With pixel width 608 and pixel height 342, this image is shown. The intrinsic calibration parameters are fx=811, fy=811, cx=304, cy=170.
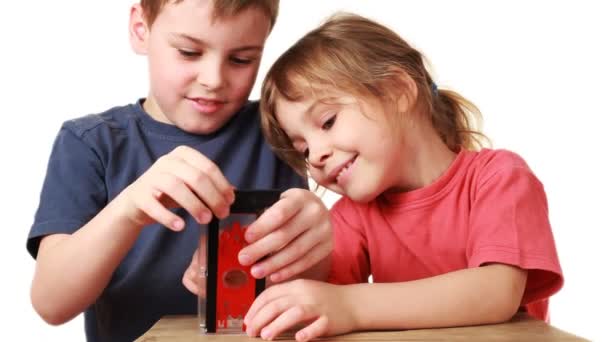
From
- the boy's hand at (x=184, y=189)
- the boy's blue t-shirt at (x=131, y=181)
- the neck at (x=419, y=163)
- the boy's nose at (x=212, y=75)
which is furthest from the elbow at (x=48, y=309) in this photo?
the neck at (x=419, y=163)

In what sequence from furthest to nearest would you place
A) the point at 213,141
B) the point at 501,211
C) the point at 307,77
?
the point at 213,141 < the point at 307,77 < the point at 501,211

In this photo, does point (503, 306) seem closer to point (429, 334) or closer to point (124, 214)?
point (429, 334)

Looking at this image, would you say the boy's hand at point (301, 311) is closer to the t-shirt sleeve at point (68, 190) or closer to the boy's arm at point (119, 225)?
the boy's arm at point (119, 225)

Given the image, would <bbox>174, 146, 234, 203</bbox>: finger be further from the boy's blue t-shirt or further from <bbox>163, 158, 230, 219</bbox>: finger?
the boy's blue t-shirt

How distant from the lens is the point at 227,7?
3.86ft

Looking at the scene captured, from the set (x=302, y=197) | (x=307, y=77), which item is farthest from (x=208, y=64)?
(x=302, y=197)

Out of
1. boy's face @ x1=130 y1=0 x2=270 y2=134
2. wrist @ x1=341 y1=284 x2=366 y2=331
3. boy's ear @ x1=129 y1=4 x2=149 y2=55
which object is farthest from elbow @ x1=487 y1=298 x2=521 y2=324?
boy's ear @ x1=129 y1=4 x2=149 y2=55

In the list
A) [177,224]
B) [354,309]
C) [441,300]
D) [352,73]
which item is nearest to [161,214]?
[177,224]

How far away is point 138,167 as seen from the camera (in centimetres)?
131

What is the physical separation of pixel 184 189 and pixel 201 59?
1.17ft

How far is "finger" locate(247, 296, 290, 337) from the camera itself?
3.02 ft

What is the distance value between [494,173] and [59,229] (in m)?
0.64

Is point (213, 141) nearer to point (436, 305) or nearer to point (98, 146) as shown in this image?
point (98, 146)

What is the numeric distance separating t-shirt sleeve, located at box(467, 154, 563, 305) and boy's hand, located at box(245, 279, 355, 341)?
0.78 ft
